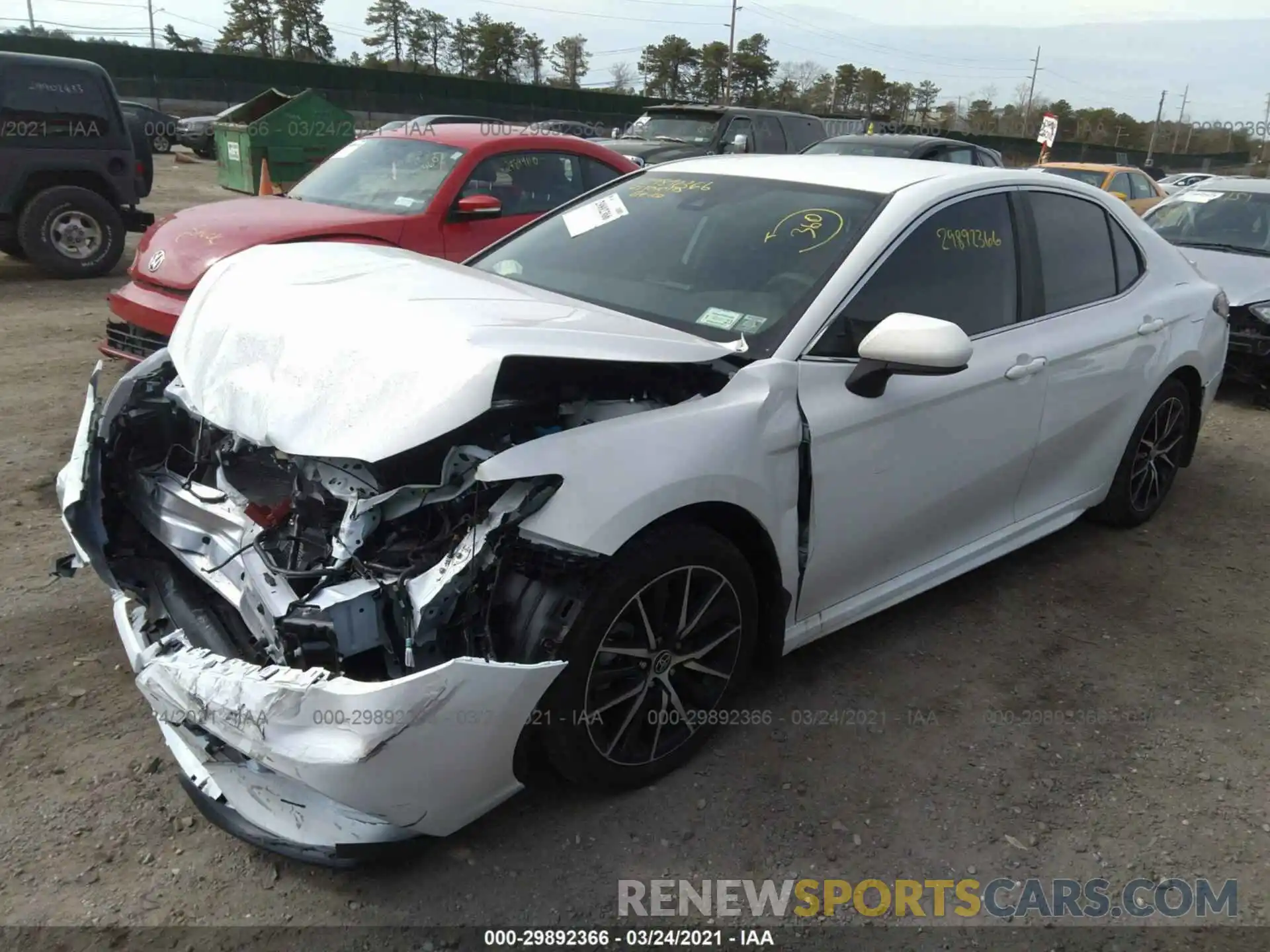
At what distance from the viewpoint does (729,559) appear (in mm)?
2619

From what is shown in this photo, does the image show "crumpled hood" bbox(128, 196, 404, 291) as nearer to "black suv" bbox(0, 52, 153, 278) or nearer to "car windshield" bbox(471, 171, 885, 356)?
"car windshield" bbox(471, 171, 885, 356)

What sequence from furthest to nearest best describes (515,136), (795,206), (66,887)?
(515,136), (795,206), (66,887)

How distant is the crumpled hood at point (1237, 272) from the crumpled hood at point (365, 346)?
5863 mm

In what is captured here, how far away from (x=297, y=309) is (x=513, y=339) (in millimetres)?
743

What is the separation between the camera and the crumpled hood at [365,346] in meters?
2.23

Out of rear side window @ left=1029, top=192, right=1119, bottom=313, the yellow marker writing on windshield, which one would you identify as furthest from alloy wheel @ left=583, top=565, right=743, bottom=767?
rear side window @ left=1029, top=192, right=1119, bottom=313

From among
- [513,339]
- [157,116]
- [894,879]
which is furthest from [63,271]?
[157,116]

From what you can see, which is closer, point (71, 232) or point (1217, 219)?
point (1217, 219)

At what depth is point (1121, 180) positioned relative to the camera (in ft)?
43.6

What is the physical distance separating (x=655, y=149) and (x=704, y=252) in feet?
35.2

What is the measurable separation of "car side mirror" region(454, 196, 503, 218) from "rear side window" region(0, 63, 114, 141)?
5.18 meters

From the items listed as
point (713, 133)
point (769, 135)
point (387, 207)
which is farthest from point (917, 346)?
point (769, 135)

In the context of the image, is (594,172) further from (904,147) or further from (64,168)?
(904,147)

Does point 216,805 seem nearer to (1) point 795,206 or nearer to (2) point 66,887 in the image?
(2) point 66,887
